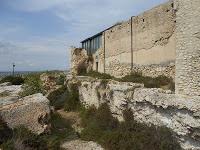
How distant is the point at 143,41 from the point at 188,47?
21.4 feet

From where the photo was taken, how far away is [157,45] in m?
18.1

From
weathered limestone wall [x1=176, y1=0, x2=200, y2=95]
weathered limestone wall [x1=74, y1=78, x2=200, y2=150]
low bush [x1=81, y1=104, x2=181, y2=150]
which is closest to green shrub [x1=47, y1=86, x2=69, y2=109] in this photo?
weathered limestone wall [x1=74, y1=78, x2=200, y2=150]

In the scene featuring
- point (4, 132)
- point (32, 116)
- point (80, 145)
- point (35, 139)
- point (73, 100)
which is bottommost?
point (80, 145)

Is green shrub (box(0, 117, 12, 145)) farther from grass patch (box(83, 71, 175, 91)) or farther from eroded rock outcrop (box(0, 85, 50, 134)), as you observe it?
grass patch (box(83, 71, 175, 91))

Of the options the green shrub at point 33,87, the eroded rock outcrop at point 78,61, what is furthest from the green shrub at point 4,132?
the eroded rock outcrop at point 78,61

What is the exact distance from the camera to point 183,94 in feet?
43.8

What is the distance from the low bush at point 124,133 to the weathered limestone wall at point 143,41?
125 inches

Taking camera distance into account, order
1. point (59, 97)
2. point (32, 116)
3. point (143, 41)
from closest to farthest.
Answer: point (32, 116)
point (143, 41)
point (59, 97)

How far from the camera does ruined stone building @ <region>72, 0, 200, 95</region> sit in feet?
42.6

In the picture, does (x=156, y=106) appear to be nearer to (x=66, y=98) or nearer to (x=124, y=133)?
(x=124, y=133)

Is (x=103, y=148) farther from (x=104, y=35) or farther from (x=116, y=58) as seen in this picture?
(x=104, y=35)

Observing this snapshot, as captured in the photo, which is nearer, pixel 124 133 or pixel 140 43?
pixel 124 133

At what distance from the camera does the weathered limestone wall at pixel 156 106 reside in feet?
40.8

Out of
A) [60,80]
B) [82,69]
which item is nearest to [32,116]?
[82,69]
